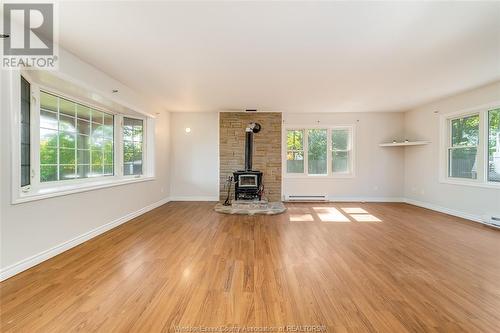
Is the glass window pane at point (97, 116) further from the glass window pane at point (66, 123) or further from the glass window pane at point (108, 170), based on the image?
the glass window pane at point (108, 170)

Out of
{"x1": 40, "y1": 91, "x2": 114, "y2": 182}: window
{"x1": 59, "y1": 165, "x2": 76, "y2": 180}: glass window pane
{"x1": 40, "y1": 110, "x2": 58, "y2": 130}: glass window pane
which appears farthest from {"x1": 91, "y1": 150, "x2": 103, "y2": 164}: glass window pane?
{"x1": 40, "y1": 110, "x2": 58, "y2": 130}: glass window pane

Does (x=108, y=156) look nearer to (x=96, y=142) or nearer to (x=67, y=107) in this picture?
(x=96, y=142)

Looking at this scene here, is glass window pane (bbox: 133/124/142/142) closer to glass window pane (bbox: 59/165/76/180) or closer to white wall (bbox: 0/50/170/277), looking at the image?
white wall (bbox: 0/50/170/277)

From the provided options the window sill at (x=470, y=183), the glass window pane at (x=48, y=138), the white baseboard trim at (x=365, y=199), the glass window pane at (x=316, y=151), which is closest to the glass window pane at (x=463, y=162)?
the window sill at (x=470, y=183)

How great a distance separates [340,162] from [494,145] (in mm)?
3092

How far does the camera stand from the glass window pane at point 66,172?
127 inches

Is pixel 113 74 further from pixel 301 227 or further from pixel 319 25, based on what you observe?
pixel 301 227

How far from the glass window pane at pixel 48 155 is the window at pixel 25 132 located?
29 cm

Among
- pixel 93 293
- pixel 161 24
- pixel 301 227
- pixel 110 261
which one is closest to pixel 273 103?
pixel 301 227

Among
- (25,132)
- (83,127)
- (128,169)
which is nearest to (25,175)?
(25,132)

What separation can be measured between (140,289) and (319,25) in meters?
3.07

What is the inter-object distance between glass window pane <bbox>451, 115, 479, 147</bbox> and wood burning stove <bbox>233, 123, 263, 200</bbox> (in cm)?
445

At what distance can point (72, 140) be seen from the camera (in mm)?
3414

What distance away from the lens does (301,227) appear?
4.00 m
